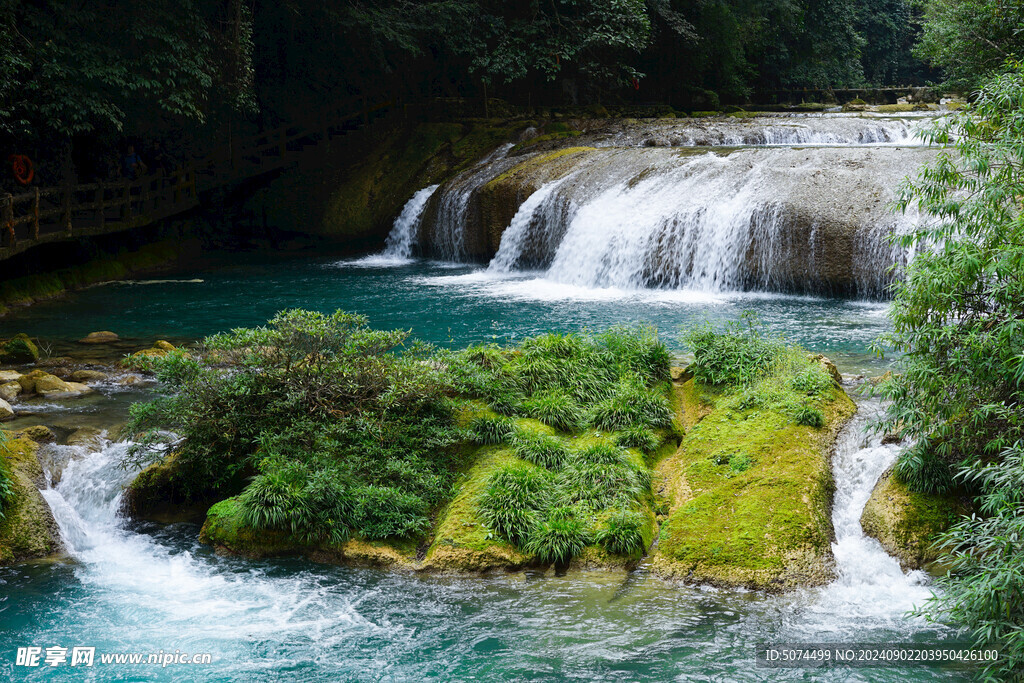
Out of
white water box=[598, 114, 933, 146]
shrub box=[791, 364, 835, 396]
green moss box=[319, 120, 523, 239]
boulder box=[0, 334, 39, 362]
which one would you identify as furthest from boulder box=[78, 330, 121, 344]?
white water box=[598, 114, 933, 146]

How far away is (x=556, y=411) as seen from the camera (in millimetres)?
8500


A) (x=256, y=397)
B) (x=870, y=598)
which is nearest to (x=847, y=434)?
(x=870, y=598)

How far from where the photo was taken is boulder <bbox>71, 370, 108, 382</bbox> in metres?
11.1

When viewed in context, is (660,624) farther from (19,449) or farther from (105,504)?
(19,449)

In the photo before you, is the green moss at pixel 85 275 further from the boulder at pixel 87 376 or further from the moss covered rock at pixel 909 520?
the moss covered rock at pixel 909 520

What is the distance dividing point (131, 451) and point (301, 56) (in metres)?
19.6

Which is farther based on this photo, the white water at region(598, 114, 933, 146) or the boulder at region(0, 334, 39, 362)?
the white water at region(598, 114, 933, 146)

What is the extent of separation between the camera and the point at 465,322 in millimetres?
14414

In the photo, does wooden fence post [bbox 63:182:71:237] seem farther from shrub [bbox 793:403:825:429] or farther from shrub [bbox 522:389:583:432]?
shrub [bbox 793:403:825:429]

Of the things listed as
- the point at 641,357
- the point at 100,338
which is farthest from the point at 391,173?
the point at 641,357

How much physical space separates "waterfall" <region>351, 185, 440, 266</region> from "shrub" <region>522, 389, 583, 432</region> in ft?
47.4

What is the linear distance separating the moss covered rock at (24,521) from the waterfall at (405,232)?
15.3m

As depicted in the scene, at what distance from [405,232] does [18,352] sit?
40.2 feet

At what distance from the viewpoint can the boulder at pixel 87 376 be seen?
11.1 m
